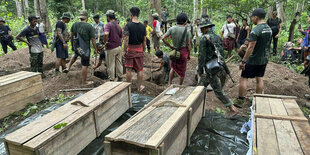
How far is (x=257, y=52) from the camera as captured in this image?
Result: 13.7 ft

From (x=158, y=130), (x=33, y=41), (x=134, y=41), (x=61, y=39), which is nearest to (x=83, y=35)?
(x=61, y=39)

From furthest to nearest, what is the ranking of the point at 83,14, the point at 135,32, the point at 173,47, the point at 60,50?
1. the point at 60,50
2. the point at 83,14
3. the point at 173,47
4. the point at 135,32

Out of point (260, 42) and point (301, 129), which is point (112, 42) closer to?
point (260, 42)

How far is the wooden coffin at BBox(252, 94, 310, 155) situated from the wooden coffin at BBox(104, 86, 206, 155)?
872 millimetres

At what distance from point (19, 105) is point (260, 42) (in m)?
5.11

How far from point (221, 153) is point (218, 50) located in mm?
1821

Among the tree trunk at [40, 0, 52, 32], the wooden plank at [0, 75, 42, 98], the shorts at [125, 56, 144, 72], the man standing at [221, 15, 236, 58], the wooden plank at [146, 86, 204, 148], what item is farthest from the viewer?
the tree trunk at [40, 0, 52, 32]

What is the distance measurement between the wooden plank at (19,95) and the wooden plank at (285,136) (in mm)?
4564

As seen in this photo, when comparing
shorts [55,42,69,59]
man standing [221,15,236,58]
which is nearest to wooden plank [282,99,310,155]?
man standing [221,15,236,58]

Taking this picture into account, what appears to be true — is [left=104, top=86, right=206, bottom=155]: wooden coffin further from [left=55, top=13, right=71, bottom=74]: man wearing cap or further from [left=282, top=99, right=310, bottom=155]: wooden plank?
[left=55, top=13, right=71, bottom=74]: man wearing cap

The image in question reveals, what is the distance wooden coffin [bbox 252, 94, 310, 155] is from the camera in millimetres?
2133

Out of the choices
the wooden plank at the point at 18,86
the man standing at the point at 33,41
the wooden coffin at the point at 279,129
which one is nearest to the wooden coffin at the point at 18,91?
the wooden plank at the point at 18,86

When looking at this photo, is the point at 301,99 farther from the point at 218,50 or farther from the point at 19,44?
the point at 19,44

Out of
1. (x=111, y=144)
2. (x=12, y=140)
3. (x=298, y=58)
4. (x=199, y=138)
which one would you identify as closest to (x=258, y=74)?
(x=199, y=138)
